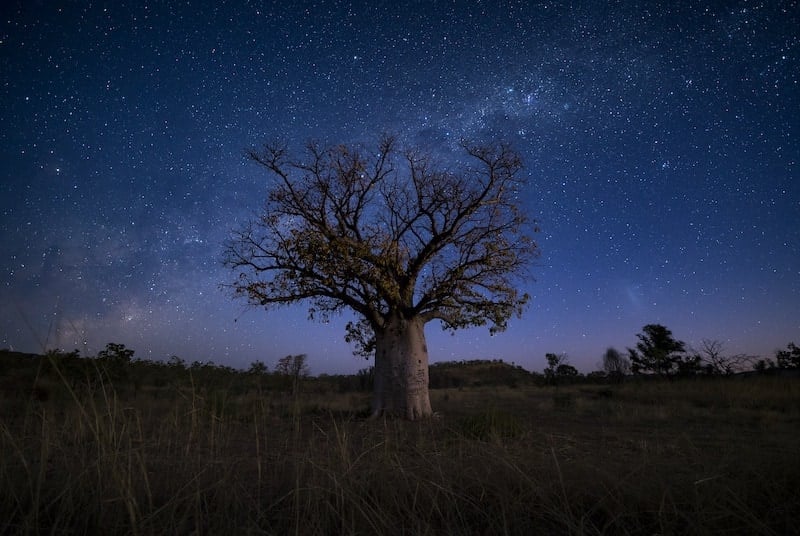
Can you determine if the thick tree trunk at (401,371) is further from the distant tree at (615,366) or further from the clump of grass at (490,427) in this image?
the distant tree at (615,366)

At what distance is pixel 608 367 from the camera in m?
34.4

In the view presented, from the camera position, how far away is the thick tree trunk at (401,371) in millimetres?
12039

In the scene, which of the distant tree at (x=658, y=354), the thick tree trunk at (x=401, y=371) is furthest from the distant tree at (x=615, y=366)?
the thick tree trunk at (x=401, y=371)

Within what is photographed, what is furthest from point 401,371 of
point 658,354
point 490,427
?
point 658,354

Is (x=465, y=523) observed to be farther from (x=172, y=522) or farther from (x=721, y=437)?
(x=721, y=437)

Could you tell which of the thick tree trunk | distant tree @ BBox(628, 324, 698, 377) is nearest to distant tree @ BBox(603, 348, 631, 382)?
distant tree @ BBox(628, 324, 698, 377)

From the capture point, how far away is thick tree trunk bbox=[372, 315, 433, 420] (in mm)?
12039

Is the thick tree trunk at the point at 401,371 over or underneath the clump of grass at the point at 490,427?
over

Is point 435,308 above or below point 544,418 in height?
above

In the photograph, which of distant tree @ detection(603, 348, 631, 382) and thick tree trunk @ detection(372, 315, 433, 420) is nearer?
thick tree trunk @ detection(372, 315, 433, 420)

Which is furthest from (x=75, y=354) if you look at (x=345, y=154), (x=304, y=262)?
(x=345, y=154)

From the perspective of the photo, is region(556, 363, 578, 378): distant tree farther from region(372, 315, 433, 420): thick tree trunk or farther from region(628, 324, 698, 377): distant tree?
region(372, 315, 433, 420): thick tree trunk

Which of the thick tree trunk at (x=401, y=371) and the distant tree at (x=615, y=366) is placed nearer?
the thick tree trunk at (x=401, y=371)

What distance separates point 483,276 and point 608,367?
27093mm
